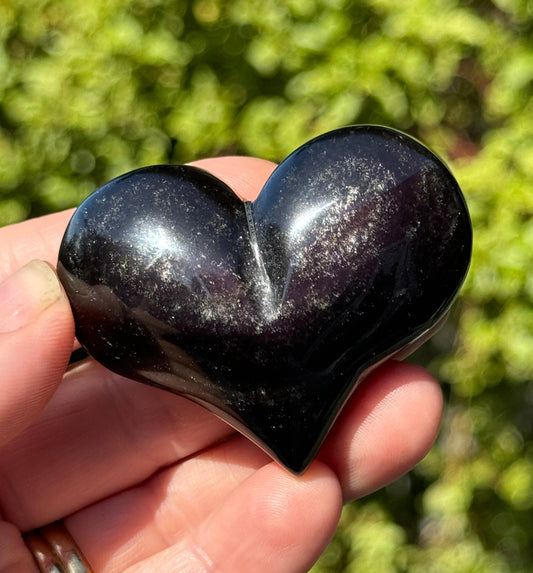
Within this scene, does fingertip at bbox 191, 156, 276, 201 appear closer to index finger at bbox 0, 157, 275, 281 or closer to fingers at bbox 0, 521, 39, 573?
index finger at bbox 0, 157, 275, 281

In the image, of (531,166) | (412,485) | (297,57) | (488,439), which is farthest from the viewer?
(412,485)

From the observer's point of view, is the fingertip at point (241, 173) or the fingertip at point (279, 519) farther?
the fingertip at point (241, 173)

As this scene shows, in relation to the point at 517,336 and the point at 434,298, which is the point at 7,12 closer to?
the point at 434,298

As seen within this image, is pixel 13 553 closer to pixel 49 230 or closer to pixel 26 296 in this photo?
pixel 26 296

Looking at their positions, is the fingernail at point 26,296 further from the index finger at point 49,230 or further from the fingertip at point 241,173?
the fingertip at point 241,173

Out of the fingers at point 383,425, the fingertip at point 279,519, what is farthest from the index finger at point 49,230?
the fingertip at point 279,519

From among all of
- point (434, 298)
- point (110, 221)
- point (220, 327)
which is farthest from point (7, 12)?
point (434, 298)

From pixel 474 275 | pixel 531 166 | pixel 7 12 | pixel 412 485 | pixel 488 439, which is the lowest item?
pixel 412 485
